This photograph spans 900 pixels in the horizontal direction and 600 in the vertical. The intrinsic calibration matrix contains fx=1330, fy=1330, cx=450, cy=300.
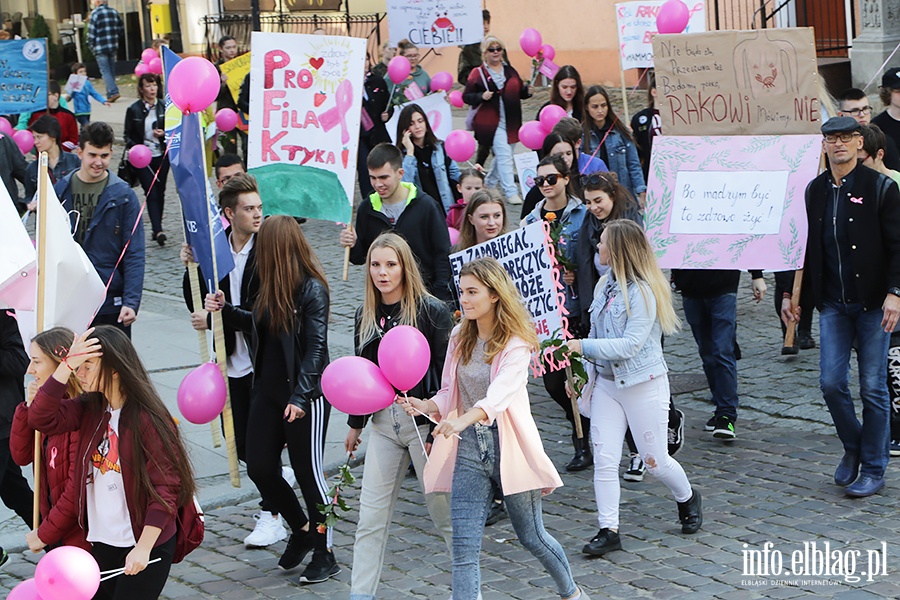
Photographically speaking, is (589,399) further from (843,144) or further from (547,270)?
(843,144)

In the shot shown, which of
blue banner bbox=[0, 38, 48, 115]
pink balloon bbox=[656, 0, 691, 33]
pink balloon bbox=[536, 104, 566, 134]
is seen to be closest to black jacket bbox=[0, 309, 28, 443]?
pink balloon bbox=[536, 104, 566, 134]

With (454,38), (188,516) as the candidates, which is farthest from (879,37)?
(188,516)

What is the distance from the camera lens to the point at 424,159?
10.7 m

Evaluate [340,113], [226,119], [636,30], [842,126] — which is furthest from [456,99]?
[842,126]

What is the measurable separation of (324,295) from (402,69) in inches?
338

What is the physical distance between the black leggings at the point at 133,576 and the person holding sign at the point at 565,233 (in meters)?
3.24

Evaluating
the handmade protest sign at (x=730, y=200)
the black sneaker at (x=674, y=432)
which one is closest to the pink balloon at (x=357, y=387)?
the black sneaker at (x=674, y=432)

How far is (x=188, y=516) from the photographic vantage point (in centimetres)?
502

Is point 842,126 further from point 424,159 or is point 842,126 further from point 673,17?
point 673,17

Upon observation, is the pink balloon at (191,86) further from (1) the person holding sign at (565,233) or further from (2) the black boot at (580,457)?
(2) the black boot at (580,457)

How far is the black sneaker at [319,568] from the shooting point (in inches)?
248

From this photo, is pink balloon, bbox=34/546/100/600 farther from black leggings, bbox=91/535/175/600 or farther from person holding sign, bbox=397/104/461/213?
person holding sign, bbox=397/104/461/213

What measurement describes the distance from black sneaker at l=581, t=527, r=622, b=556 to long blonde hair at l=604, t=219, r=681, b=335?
101cm

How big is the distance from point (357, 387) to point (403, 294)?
777 millimetres
